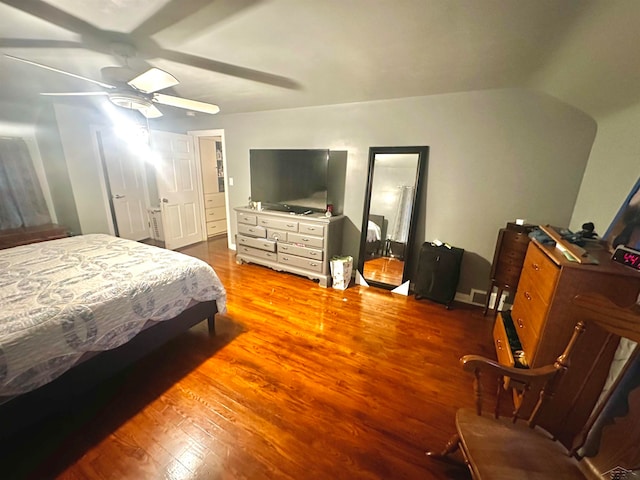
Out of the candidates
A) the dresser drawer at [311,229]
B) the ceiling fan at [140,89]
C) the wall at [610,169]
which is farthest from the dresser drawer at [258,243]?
the wall at [610,169]

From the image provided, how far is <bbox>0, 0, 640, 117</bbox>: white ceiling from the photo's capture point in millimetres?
1264

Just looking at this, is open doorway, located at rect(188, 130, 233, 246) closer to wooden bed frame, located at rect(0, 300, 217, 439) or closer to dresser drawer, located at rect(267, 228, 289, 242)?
dresser drawer, located at rect(267, 228, 289, 242)

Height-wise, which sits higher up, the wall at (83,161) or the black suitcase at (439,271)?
the wall at (83,161)

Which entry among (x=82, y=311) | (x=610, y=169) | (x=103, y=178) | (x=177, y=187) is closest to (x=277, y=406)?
(x=82, y=311)

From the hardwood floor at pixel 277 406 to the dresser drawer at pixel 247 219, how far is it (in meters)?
1.43

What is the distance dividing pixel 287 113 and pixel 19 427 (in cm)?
362

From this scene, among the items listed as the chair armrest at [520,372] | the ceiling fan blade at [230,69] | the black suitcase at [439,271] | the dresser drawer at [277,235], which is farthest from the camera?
the dresser drawer at [277,235]

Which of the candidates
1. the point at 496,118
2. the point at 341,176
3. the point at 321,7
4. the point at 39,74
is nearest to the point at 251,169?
the point at 341,176

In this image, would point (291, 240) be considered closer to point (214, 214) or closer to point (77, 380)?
point (77, 380)

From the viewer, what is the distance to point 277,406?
60.9 inches

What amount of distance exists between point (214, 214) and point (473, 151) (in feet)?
15.0

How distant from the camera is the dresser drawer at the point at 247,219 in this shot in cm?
349

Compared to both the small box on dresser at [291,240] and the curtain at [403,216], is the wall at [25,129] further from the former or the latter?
the curtain at [403,216]

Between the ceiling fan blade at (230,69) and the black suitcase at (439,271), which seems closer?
the ceiling fan blade at (230,69)
